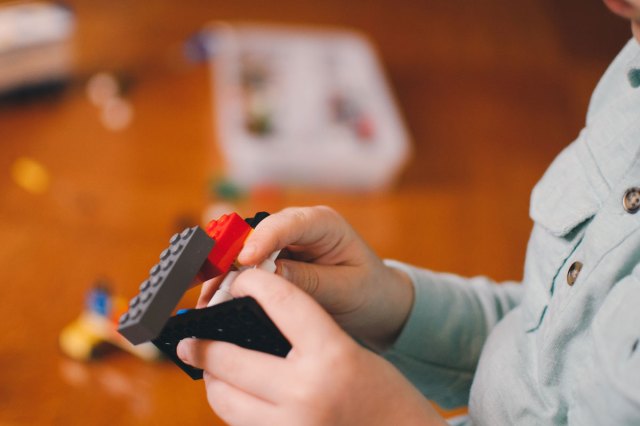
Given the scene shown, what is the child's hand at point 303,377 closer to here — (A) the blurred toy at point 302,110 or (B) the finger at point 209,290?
(B) the finger at point 209,290

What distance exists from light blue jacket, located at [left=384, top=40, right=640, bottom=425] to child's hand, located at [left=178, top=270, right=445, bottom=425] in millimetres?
97

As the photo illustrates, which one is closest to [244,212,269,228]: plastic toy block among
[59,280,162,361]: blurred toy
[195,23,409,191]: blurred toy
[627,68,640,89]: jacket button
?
[627,68,640,89]: jacket button

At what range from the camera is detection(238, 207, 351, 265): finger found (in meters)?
0.35

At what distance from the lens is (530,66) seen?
1.35 m

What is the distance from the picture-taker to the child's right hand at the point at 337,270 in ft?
1.22

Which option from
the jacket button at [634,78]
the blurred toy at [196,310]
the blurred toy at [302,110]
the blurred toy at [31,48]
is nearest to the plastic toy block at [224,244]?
the blurred toy at [196,310]

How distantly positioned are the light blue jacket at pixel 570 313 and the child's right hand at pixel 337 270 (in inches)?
0.8

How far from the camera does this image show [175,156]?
1015 mm

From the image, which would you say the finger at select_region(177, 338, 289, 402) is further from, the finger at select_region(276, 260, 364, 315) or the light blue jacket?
the light blue jacket

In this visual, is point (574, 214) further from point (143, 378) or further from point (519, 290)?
→ point (143, 378)

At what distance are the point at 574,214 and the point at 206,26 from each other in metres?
1.07

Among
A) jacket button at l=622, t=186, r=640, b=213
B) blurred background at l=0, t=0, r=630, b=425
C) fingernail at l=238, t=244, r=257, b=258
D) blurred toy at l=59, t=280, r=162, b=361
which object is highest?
jacket button at l=622, t=186, r=640, b=213

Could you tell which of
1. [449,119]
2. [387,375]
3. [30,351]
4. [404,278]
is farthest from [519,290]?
[449,119]

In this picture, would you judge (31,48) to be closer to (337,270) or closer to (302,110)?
(302,110)
